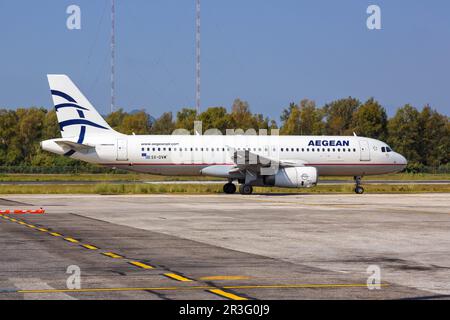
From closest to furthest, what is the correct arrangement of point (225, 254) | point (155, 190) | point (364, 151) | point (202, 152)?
point (225, 254)
point (202, 152)
point (155, 190)
point (364, 151)

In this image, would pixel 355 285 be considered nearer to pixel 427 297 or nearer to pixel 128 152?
pixel 427 297

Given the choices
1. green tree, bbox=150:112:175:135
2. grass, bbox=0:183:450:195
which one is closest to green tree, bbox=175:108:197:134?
green tree, bbox=150:112:175:135

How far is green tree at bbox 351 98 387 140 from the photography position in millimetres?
114312

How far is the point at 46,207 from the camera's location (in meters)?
34.0

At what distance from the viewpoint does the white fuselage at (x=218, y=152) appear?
48312mm

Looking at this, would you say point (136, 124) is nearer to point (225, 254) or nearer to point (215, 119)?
point (215, 119)

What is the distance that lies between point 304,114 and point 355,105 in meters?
16.7

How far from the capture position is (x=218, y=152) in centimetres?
4912

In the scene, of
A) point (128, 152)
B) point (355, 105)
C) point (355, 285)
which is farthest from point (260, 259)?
point (355, 105)

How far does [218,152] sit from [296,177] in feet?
18.5
